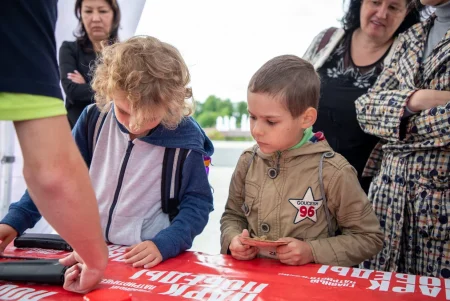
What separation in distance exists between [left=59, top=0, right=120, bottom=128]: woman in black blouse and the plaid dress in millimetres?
1590

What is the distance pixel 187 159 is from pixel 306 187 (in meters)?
0.37

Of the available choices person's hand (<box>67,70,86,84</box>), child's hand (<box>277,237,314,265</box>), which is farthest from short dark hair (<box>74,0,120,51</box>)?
child's hand (<box>277,237,314,265</box>)

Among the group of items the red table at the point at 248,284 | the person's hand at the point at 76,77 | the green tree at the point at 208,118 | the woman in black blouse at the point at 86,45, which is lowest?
the green tree at the point at 208,118

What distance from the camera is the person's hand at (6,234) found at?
150 centimetres

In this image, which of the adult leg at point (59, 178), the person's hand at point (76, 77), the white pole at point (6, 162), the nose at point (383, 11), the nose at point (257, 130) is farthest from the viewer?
the white pole at point (6, 162)

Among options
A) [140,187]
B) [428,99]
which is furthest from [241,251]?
[428,99]

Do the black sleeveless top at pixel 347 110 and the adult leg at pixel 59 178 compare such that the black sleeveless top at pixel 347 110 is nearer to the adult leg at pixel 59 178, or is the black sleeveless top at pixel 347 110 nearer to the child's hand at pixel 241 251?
the child's hand at pixel 241 251

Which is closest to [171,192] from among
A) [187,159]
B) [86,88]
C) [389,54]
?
[187,159]

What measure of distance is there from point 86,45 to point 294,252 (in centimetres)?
200

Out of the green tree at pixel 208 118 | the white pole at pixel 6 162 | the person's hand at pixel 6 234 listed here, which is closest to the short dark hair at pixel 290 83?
the person's hand at pixel 6 234

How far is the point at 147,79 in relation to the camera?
1445 mm

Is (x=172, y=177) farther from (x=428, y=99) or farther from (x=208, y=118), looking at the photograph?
(x=208, y=118)

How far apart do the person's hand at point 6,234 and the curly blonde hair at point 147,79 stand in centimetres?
46

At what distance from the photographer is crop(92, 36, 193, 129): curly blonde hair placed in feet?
4.65
